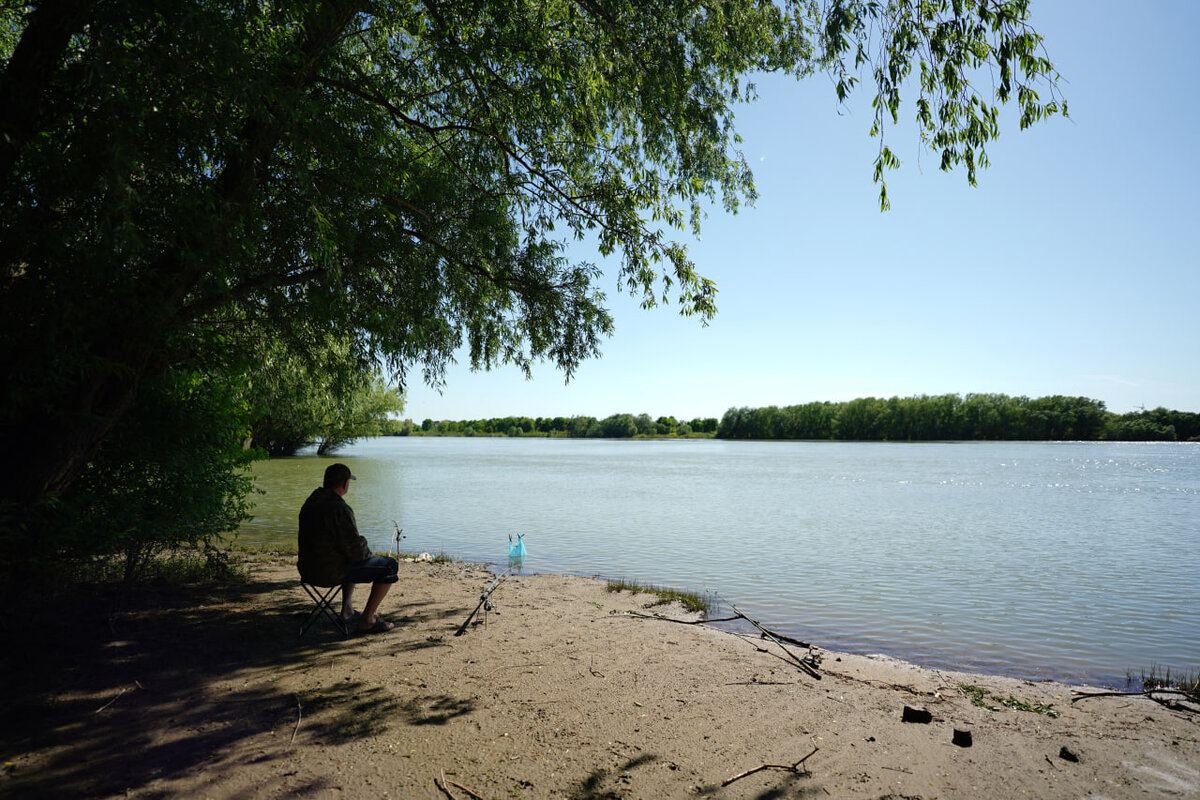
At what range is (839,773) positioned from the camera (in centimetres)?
411

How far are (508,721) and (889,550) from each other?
13315 millimetres

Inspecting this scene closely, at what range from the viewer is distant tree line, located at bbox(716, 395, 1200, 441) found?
340 ft

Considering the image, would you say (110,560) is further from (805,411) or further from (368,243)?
(805,411)

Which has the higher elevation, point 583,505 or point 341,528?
point 341,528

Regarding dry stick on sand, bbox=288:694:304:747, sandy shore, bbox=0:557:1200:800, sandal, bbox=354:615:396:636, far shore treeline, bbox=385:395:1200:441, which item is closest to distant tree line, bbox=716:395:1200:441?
far shore treeline, bbox=385:395:1200:441

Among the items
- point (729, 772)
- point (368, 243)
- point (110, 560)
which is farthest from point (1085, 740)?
point (110, 560)

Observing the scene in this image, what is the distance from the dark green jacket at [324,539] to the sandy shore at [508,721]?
0.64 meters

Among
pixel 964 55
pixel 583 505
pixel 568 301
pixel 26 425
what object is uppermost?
pixel 964 55

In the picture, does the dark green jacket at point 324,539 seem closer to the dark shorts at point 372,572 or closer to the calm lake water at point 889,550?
the dark shorts at point 372,572

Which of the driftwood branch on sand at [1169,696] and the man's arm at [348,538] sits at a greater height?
the man's arm at [348,538]

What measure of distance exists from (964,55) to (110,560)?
10.3 metres

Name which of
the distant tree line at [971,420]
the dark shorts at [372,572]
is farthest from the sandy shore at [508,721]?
the distant tree line at [971,420]

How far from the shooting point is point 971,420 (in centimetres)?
11131

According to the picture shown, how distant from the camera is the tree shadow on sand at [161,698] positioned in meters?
3.70
